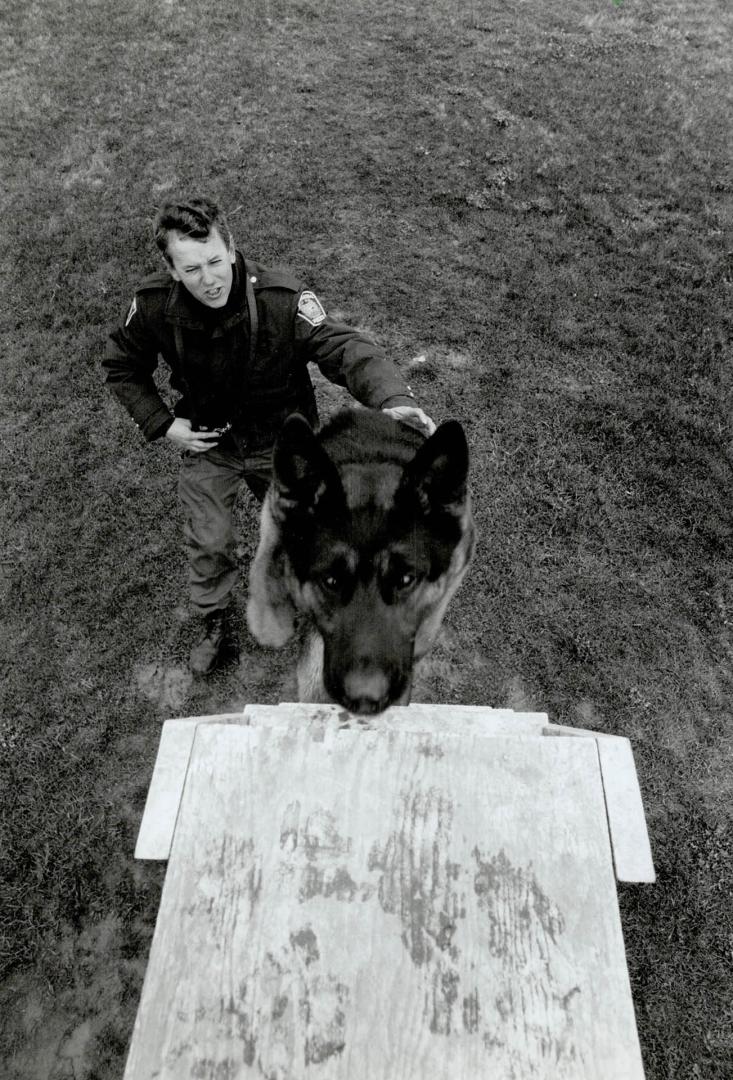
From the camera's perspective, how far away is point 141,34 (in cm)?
1196

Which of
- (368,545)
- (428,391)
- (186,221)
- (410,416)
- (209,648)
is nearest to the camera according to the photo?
(368,545)

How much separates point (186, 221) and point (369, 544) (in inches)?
89.1

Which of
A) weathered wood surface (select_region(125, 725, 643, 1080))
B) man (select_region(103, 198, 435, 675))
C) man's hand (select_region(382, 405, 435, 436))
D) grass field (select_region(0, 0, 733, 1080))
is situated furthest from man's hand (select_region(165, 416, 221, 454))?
weathered wood surface (select_region(125, 725, 643, 1080))

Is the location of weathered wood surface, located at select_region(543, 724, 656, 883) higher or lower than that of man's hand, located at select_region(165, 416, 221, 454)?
lower

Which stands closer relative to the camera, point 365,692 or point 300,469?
point 365,692

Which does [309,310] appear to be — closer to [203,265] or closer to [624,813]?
[203,265]

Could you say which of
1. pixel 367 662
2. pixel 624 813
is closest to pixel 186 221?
pixel 367 662

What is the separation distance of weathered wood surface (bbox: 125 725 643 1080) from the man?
2.13m

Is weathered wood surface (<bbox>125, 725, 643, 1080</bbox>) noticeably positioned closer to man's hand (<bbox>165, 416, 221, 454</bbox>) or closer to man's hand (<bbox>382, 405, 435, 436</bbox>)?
Result: man's hand (<bbox>382, 405, 435, 436</bbox>)

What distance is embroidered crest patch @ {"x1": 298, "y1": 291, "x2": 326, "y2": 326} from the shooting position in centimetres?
413

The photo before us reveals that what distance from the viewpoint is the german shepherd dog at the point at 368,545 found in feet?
8.72

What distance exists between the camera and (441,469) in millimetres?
2812

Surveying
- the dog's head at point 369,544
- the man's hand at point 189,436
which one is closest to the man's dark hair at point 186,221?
the man's hand at point 189,436

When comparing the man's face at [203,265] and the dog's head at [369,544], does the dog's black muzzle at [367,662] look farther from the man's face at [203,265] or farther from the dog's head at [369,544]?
the man's face at [203,265]
